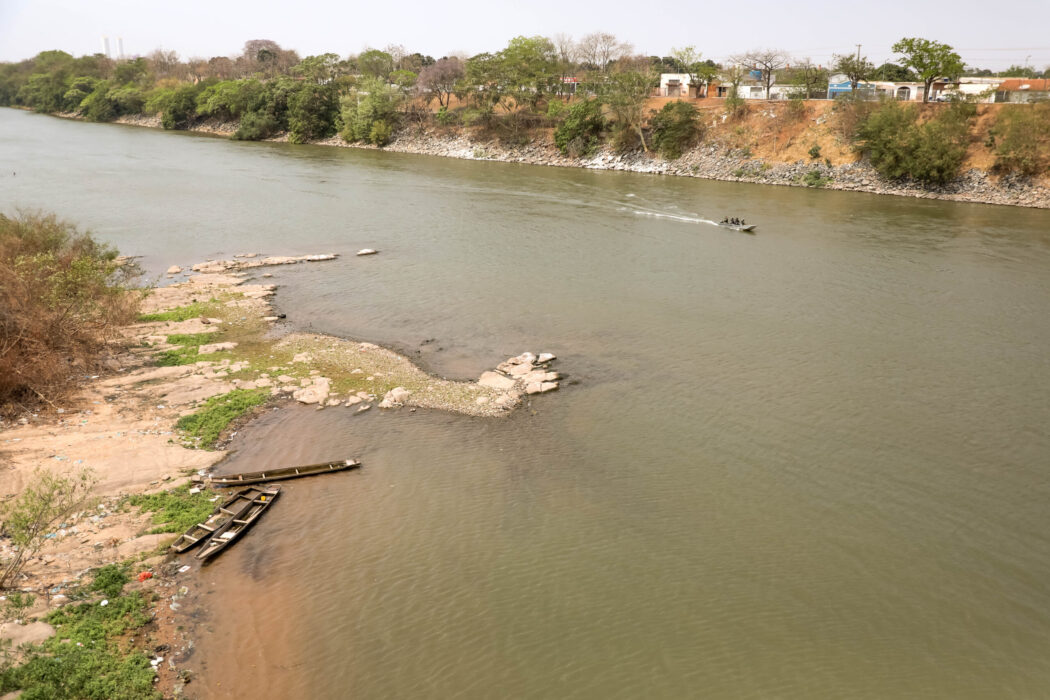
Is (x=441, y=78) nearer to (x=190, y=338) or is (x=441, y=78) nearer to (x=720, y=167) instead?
(x=720, y=167)

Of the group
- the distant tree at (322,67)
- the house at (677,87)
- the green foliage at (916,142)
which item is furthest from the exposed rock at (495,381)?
the distant tree at (322,67)

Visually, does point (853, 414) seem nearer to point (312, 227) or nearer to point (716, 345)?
point (716, 345)

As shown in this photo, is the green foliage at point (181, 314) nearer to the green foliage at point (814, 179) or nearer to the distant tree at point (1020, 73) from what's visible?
the green foliage at point (814, 179)

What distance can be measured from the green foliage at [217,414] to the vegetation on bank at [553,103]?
52315mm

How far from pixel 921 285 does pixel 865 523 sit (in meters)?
19.8


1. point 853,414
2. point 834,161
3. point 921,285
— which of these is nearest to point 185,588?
point 853,414

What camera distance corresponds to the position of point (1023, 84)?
220ft

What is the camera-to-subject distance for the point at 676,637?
11.6m

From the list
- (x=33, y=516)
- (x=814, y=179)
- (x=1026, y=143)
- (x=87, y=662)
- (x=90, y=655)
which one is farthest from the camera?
(x=814, y=179)

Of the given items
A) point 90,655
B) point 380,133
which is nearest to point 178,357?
point 90,655

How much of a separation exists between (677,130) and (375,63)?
2182 inches

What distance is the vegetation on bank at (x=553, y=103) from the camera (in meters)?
53.0

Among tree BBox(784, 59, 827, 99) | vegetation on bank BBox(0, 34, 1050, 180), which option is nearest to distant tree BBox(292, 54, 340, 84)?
vegetation on bank BBox(0, 34, 1050, 180)

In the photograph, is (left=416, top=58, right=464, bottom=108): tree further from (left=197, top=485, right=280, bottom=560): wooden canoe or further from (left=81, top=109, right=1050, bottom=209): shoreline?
(left=197, top=485, right=280, bottom=560): wooden canoe
